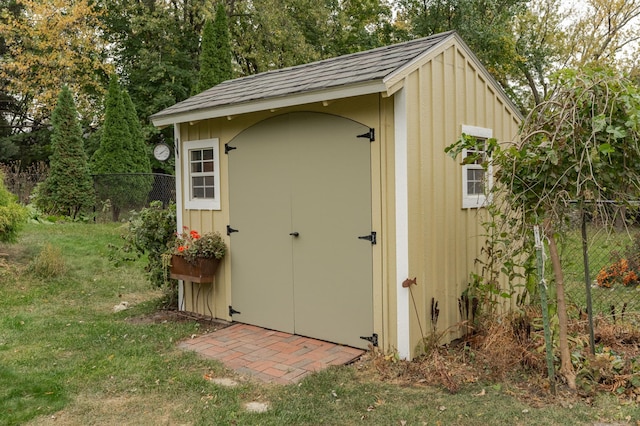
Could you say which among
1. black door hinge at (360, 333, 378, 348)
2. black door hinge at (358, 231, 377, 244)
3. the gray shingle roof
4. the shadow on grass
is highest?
the gray shingle roof

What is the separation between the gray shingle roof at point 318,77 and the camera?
420cm

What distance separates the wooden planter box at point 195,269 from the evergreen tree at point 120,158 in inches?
343

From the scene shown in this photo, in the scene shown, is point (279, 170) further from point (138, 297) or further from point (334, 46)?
point (334, 46)

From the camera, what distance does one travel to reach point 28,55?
53.8 feet

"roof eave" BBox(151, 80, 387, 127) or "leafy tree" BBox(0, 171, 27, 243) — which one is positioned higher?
"roof eave" BBox(151, 80, 387, 127)

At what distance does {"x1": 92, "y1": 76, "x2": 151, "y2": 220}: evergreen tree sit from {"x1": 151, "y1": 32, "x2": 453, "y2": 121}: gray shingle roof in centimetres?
806

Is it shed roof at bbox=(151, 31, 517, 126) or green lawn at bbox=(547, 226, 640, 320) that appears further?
green lawn at bbox=(547, 226, 640, 320)

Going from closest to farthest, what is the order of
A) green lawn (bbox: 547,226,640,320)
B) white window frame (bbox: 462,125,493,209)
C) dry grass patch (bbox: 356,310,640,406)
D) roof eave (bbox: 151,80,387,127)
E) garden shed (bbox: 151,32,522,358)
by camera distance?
dry grass patch (bbox: 356,310,640,406)
roof eave (bbox: 151,80,387,127)
garden shed (bbox: 151,32,522,358)
white window frame (bbox: 462,125,493,209)
green lawn (bbox: 547,226,640,320)

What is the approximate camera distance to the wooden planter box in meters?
5.36

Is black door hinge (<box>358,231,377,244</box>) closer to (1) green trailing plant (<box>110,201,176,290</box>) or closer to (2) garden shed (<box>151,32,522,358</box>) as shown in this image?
(2) garden shed (<box>151,32,522,358</box>)

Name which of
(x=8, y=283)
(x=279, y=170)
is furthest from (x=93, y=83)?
(x=279, y=170)

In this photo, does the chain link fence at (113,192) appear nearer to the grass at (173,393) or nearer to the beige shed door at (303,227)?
the grass at (173,393)

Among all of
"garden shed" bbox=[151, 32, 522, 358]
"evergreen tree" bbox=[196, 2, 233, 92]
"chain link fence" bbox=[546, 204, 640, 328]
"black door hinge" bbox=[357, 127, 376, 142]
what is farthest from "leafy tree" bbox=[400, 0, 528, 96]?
"black door hinge" bbox=[357, 127, 376, 142]

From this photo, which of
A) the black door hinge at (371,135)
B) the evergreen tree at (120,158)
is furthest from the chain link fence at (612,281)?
the evergreen tree at (120,158)
